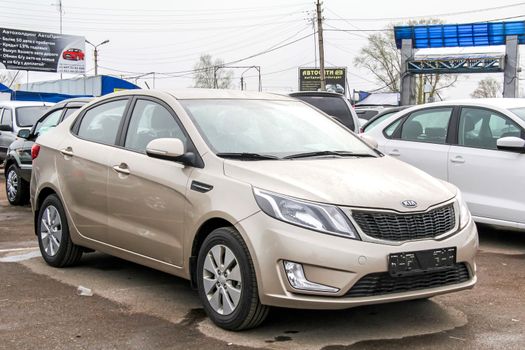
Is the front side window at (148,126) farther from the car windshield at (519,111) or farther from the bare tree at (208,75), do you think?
the bare tree at (208,75)

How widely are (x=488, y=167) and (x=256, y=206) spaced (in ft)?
12.8

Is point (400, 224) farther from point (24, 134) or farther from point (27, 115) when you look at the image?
point (27, 115)

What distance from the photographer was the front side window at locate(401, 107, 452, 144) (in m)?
7.85

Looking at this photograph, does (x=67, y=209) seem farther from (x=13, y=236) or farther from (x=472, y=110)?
(x=472, y=110)

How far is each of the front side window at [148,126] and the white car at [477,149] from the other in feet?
11.9

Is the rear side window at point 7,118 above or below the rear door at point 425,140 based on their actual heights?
above

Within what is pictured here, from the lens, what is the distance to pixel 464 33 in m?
32.3

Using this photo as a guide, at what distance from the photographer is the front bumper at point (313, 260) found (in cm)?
400

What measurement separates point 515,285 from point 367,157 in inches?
69.9

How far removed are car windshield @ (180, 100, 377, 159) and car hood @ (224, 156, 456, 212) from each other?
0.28 metres

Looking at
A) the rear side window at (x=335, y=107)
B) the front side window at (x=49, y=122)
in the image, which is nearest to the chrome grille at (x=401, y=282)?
the rear side window at (x=335, y=107)

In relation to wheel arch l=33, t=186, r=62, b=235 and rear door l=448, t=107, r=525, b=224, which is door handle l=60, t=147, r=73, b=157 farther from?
rear door l=448, t=107, r=525, b=224

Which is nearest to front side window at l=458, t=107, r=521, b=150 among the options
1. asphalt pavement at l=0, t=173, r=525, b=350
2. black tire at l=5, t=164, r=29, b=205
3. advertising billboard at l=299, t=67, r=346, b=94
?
asphalt pavement at l=0, t=173, r=525, b=350

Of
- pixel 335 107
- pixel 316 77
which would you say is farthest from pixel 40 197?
pixel 316 77
